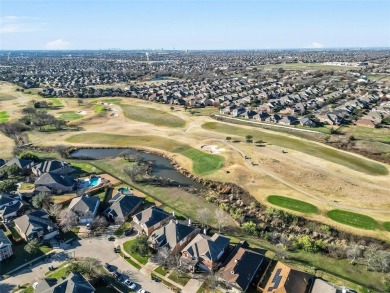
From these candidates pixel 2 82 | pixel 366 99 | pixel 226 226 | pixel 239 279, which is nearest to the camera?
pixel 239 279

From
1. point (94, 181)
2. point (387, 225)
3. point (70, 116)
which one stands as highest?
point (70, 116)

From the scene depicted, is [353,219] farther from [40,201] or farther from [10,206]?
[10,206]

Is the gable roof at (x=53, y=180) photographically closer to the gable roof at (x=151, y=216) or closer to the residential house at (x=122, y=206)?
the residential house at (x=122, y=206)

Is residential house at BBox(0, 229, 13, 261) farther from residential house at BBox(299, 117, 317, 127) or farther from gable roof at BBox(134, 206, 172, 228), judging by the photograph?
residential house at BBox(299, 117, 317, 127)

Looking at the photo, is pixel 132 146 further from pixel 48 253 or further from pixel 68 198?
pixel 48 253

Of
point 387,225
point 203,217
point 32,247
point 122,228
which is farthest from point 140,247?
point 387,225

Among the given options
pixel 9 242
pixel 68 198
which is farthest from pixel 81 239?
pixel 68 198

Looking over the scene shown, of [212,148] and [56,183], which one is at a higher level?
[56,183]

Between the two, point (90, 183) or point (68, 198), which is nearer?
point (68, 198)
